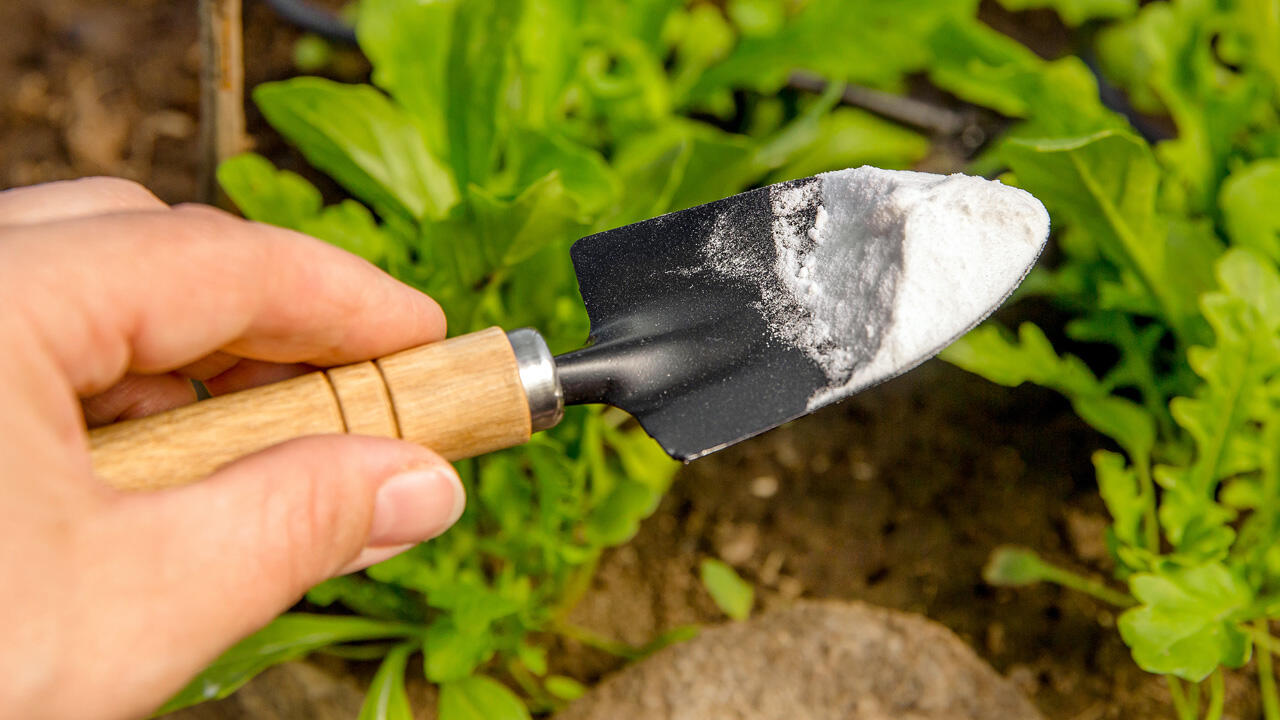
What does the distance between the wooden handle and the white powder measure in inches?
8.8

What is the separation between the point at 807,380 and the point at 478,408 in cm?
24

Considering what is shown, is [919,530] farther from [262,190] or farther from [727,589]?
[262,190]

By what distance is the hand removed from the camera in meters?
0.43

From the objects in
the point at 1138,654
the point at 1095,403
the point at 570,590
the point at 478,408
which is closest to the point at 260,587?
the point at 478,408

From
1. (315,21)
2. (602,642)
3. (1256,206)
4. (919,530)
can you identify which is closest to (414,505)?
(602,642)

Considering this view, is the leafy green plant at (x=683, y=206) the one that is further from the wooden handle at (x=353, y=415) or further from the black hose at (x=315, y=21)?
the black hose at (x=315, y=21)

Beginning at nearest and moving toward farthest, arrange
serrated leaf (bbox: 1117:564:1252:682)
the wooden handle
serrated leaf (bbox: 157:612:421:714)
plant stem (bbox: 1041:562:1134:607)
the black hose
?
the wooden handle → serrated leaf (bbox: 1117:564:1252:682) → serrated leaf (bbox: 157:612:421:714) → plant stem (bbox: 1041:562:1134:607) → the black hose

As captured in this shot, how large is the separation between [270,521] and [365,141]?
0.59m

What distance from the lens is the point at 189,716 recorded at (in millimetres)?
1028

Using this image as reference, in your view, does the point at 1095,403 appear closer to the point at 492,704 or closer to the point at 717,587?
the point at 717,587

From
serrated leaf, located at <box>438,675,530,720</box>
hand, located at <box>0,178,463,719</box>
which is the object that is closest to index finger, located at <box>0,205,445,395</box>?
hand, located at <box>0,178,463,719</box>

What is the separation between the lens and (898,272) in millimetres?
619

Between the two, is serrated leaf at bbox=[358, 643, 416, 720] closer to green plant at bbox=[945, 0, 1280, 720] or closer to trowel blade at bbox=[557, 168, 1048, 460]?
trowel blade at bbox=[557, 168, 1048, 460]

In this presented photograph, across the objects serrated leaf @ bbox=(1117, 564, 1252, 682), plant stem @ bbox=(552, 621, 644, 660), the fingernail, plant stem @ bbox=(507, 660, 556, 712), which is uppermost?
the fingernail
